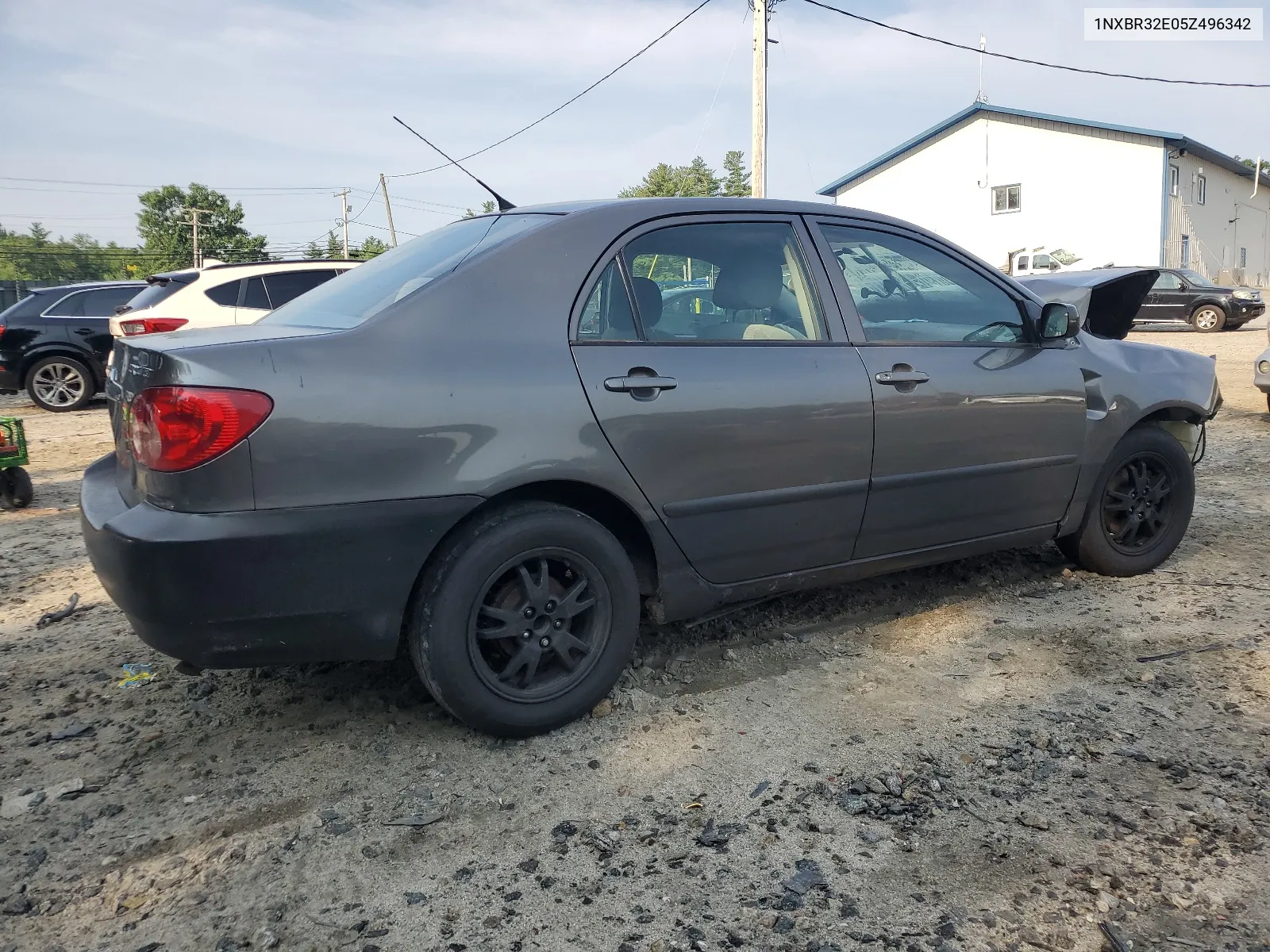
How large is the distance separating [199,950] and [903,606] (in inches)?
118

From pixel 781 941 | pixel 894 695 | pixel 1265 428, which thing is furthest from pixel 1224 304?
pixel 781 941

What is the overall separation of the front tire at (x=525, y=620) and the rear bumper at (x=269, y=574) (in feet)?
0.33

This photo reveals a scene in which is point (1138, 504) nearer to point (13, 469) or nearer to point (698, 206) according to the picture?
point (698, 206)

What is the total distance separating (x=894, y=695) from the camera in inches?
130

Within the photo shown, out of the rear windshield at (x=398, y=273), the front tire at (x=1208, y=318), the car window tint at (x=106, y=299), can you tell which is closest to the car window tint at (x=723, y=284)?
the rear windshield at (x=398, y=273)

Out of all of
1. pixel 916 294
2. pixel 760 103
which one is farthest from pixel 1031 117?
pixel 916 294

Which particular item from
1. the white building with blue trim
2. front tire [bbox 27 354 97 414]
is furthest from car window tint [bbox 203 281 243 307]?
the white building with blue trim

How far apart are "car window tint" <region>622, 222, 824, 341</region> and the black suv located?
10533mm

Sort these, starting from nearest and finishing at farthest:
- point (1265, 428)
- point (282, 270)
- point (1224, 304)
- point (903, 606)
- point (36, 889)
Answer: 1. point (36, 889)
2. point (903, 606)
3. point (1265, 428)
4. point (282, 270)
5. point (1224, 304)

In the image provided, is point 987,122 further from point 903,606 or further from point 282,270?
point 903,606

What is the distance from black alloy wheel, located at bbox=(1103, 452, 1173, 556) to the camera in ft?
14.5

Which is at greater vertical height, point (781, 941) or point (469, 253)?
point (469, 253)

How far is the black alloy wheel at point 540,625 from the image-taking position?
2.88m

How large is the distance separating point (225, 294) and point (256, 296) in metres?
0.30
